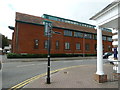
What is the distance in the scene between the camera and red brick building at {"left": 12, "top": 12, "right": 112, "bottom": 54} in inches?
944

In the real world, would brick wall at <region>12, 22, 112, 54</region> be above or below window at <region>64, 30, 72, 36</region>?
below

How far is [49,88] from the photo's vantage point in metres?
5.09

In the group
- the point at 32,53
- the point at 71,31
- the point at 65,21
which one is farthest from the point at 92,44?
the point at 32,53

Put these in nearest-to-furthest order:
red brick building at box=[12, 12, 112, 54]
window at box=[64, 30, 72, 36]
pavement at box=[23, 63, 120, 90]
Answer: pavement at box=[23, 63, 120, 90], red brick building at box=[12, 12, 112, 54], window at box=[64, 30, 72, 36]

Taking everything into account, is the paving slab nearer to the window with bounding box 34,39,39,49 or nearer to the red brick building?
the red brick building

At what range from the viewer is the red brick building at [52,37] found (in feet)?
78.6

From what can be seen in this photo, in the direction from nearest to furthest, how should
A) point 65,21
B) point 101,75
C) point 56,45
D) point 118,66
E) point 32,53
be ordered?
1. point 101,75
2. point 118,66
3. point 32,53
4. point 56,45
5. point 65,21

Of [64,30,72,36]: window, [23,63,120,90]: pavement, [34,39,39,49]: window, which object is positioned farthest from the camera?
[64,30,72,36]: window

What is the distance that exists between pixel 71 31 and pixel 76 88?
1080 inches

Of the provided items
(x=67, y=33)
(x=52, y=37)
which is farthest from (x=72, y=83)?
(x=67, y=33)

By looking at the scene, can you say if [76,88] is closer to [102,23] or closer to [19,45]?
[102,23]

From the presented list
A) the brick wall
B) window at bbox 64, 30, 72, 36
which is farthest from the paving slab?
window at bbox 64, 30, 72, 36

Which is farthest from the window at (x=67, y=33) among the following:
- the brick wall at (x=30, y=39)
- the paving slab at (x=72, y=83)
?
the paving slab at (x=72, y=83)

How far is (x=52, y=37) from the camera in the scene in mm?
27875
